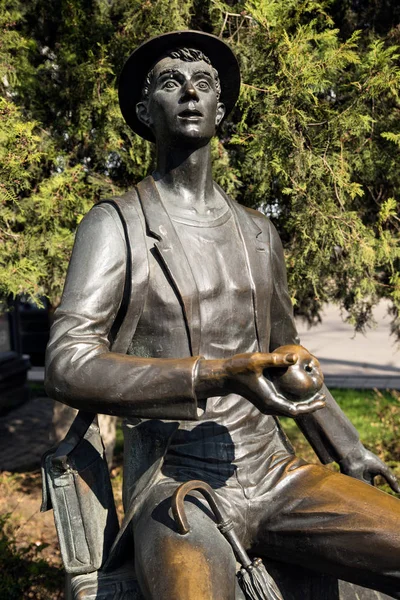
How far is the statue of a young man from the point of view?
2096mm

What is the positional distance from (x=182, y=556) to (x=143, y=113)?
146cm

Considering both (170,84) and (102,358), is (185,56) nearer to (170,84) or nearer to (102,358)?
(170,84)

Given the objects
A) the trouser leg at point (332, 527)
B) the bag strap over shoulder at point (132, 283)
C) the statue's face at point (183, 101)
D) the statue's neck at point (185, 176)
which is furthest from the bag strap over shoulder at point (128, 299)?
the trouser leg at point (332, 527)

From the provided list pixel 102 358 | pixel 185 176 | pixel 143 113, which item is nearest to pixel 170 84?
pixel 143 113

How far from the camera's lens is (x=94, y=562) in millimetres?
2432

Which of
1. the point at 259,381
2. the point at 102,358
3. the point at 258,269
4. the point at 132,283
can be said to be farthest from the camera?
the point at 258,269

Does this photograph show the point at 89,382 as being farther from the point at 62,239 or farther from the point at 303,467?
the point at 62,239

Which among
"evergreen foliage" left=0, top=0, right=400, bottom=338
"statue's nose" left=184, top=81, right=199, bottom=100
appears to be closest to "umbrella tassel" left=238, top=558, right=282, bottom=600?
"statue's nose" left=184, top=81, right=199, bottom=100

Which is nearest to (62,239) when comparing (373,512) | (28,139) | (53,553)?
(28,139)

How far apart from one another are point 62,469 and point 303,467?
30.2 inches

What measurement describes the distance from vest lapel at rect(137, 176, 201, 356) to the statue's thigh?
50 centimetres

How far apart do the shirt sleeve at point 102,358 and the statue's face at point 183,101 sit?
34 cm

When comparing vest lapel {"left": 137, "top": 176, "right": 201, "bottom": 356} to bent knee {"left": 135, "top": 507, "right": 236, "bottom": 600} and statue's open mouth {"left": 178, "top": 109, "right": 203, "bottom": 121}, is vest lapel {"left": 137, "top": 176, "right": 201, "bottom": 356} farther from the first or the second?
bent knee {"left": 135, "top": 507, "right": 236, "bottom": 600}

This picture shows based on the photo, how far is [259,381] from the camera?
6.54ft
